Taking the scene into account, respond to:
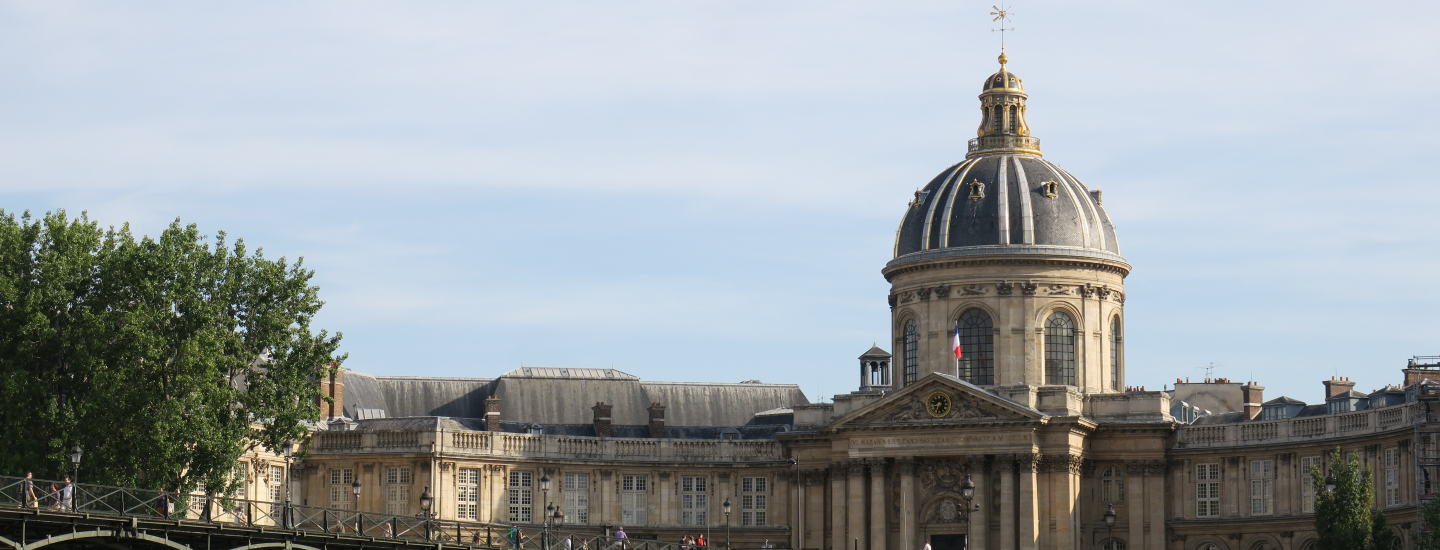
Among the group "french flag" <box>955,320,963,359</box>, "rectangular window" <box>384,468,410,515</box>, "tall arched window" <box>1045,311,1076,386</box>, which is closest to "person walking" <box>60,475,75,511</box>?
"rectangular window" <box>384,468,410,515</box>

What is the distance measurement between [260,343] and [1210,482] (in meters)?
40.3

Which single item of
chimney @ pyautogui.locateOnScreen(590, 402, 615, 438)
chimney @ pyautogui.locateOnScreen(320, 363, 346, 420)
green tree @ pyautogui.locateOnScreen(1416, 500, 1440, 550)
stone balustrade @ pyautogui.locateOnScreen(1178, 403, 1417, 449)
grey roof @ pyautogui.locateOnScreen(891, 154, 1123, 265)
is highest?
grey roof @ pyautogui.locateOnScreen(891, 154, 1123, 265)

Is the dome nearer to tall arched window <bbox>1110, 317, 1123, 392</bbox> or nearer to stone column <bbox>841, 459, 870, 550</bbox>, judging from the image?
tall arched window <bbox>1110, 317, 1123, 392</bbox>

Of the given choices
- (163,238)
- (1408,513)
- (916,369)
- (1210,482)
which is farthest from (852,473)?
(163,238)

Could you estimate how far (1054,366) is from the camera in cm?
10312

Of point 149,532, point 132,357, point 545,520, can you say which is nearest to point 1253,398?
point 545,520

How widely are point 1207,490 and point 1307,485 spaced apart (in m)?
4.67

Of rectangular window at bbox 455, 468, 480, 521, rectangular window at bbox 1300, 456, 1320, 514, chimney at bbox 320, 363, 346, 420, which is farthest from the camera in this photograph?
chimney at bbox 320, 363, 346, 420

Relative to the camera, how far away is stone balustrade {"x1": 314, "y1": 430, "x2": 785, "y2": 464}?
100188mm

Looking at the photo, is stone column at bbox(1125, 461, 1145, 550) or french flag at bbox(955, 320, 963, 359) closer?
stone column at bbox(1125, 461, 1145, 550)

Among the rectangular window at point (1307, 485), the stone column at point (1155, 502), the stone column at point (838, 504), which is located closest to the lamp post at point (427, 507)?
the stone column at point (838, 504)

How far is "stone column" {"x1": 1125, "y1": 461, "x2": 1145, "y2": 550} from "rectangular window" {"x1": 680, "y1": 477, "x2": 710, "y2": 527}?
728 inches

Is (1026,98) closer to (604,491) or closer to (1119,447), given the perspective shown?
(1119,447)

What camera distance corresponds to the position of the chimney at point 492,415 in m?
104
